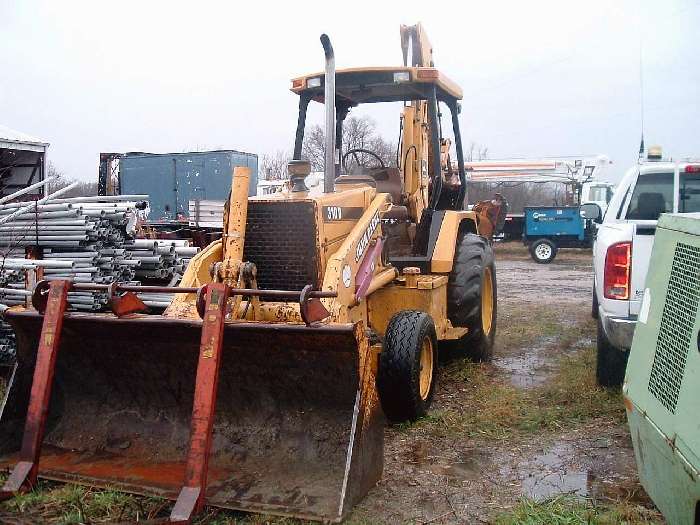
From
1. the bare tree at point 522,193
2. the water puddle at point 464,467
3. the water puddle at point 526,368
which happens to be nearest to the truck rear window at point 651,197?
the water puddle at point 526,368

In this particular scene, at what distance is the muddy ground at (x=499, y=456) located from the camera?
385 cm

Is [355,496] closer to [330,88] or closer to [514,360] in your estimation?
[330,88]

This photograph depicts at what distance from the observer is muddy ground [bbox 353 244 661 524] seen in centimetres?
385

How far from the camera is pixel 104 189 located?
20812mm

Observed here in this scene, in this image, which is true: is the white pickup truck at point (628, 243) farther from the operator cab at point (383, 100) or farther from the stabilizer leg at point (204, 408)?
the stabilizer leg at point (204, 408)

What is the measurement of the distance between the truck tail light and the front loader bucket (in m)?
1.86

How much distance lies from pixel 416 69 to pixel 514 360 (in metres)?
3.13

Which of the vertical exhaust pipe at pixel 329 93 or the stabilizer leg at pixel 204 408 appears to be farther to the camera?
the vertical exhaust pipe at pixel 329 93

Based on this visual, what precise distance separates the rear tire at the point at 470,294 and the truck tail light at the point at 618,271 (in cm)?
177

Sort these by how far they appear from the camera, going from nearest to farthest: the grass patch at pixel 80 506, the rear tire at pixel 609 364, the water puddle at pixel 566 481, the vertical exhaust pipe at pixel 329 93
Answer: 1. the grass patch at pixel 80 506
2. the water puddle at pixel 566 481
3. the vertical exhaust pipe at pixel 329 93
4. the rear tire at pixel 609 364

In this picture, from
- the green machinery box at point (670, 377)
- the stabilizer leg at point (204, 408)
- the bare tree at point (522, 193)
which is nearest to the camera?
the green machinery box at point (670, 377)

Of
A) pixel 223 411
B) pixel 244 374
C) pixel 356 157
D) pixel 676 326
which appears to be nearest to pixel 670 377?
pixel 676 326

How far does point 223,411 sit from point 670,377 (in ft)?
8.44

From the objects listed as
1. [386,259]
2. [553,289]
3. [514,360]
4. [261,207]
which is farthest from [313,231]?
[553,289]
